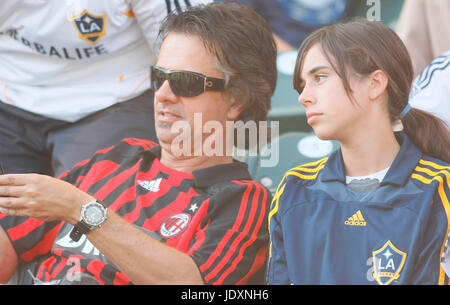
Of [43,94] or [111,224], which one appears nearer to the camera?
[111,224]

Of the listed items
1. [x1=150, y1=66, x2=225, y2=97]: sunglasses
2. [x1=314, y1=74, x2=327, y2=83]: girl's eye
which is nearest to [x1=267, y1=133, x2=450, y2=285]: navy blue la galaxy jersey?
[x1=314, y1=74, x2=327, y2=83]: girl's eye

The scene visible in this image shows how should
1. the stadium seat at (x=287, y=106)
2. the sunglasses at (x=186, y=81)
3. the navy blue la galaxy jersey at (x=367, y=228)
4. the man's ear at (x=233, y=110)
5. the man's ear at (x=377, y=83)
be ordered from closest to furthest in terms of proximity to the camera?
the navy blue la galaxy jersey at (x=367, y=228)
the man's ear at (x=377, y=83)
the sunglasses at (x=186, y=81)
the man's ear at (x=233, y=110)
the stadium seat at (x=287, y=106)

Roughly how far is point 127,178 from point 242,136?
0.42 meters

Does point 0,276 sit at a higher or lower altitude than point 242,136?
lower

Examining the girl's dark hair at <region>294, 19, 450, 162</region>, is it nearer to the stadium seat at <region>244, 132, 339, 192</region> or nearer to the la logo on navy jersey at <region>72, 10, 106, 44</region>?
the stadium seat at <region>244, 132, 339, 192</region>

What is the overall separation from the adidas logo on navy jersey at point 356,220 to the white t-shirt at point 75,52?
112 centimetres

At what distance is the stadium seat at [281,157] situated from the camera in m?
2.43

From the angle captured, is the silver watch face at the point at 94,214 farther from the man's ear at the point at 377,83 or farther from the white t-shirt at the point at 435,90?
the white t-shirt at the point at 435,90

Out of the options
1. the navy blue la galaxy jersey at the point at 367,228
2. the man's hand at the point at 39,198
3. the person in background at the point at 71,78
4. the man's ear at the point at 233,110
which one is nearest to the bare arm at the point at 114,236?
the man's hand at the point at 39,198

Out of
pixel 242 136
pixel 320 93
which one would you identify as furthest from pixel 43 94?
pixel 320 93

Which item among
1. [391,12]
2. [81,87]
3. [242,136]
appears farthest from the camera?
[391,12]
